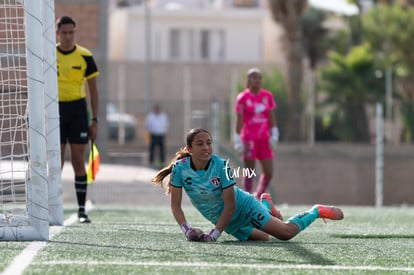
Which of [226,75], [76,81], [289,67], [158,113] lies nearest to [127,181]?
[158,113]

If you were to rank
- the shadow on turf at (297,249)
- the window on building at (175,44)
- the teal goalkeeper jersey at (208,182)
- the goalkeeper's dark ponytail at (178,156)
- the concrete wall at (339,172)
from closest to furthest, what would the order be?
the shadow on turf at (297,249) → the goalkeeper's dark ponytail at (178,156) → the teal goalkeeper jersey at (208,182) → the concrete wall at (339,172) → the window on building at (175,44)

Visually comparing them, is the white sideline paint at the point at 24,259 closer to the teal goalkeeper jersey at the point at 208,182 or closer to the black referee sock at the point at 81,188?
the teal goalkeeper jersey at the point at 208,182

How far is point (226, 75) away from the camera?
52.2 meters

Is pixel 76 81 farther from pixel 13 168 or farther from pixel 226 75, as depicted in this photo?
pixel 226 75

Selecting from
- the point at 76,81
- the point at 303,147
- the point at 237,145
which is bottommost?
the point at 303,147

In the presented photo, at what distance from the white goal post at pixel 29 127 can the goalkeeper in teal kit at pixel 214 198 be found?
3.12 feet

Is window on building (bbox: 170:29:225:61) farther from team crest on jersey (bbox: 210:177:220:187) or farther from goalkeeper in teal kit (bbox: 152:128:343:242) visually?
team crest on jersey (bbox: 210:177:220:187)

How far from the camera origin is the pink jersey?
49.5 ft

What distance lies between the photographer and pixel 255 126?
15.3 m

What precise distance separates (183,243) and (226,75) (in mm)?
43327

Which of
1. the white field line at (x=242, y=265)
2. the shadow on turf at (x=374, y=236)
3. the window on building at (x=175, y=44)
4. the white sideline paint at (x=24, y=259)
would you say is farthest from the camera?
the window on building at (x=175, y=44)

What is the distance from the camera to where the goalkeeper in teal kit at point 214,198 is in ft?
30.1

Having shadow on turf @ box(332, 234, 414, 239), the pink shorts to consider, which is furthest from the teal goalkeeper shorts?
Answer: the pink shorts

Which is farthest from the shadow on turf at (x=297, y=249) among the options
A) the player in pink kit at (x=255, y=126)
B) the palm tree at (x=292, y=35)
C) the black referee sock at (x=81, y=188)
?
the palm tree at (x=292, y=35)
